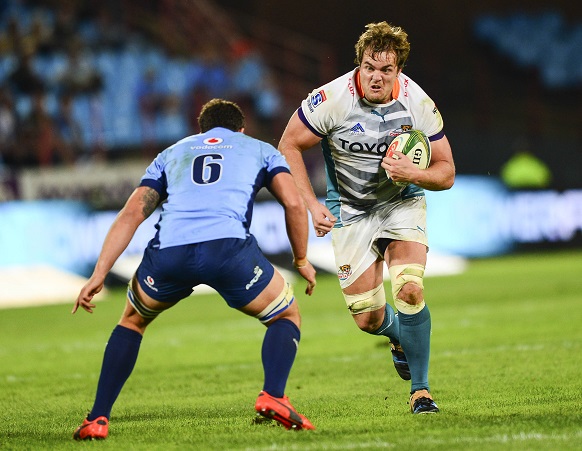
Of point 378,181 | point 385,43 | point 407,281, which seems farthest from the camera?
point 378,181

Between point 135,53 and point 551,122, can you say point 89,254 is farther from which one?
point 551,122

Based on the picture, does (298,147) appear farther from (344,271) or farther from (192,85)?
(192,85)

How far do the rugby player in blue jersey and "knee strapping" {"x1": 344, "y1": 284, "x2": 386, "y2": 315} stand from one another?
1.20m

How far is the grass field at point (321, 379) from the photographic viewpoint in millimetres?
5043

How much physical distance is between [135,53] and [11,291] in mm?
7651

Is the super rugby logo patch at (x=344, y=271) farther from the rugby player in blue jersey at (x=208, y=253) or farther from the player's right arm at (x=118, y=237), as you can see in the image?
the player's right arm at (x=118, y=237)

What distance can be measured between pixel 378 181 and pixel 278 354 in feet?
5.65

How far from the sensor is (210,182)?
5.33 meters

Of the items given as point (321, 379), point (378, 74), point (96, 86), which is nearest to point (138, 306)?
point (378, 74)

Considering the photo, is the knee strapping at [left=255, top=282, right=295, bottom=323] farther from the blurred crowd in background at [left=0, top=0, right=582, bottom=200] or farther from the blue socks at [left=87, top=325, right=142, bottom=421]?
the blurred crowd in background at [left=0, top=0, right=582, bottom=200]

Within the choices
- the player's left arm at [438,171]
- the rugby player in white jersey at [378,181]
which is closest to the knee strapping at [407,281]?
the rugby player in white jersey at [378,181]

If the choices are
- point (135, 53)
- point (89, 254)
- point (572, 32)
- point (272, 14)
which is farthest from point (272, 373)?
point (572, 32)

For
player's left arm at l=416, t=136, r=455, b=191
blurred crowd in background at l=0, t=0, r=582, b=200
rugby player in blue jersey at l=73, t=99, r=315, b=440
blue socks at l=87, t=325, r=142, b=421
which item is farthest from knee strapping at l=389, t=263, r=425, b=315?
blurred crowd in background at l=0, t=0, r=582, b=200

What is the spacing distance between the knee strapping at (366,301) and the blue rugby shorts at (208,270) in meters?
1.48
